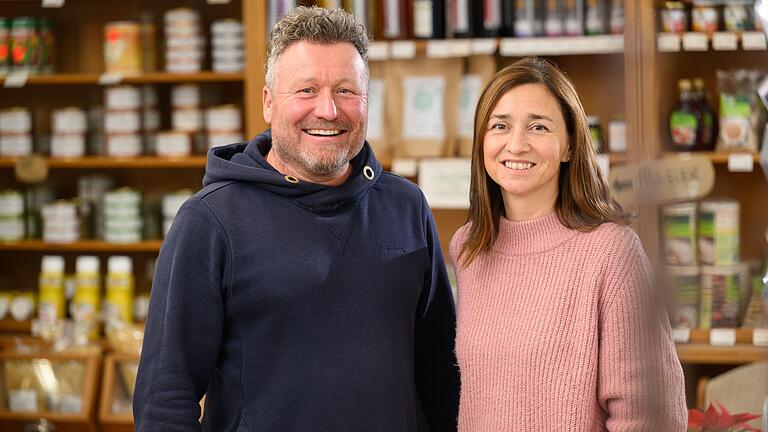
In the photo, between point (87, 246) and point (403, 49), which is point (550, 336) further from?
point (87, 246)

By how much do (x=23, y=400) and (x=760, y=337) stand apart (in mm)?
3577

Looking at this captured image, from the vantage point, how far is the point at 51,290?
11.8 ft

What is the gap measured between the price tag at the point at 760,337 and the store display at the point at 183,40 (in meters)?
3.32

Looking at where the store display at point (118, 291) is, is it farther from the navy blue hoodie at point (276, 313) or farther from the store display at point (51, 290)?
the navy blue hoodie at point (276, 313)

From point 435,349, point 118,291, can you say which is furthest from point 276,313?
point 118,291

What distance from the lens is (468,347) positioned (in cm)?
129

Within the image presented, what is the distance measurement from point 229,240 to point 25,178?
253cm

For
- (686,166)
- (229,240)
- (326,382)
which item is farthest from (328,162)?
(686,166)

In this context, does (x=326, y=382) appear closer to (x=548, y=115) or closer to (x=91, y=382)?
(x=548, y=115)

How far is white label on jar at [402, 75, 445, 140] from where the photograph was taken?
3248mm

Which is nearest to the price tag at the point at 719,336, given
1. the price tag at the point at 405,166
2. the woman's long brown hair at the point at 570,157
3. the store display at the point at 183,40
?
the woman's long brown hair at the point at 570,157

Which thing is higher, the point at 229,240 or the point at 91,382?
the point at 229,240

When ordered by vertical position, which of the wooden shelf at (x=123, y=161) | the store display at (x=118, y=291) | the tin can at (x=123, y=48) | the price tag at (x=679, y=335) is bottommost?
the store display at (x=118, y=291)

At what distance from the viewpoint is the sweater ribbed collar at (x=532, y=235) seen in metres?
1.27
